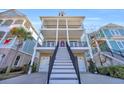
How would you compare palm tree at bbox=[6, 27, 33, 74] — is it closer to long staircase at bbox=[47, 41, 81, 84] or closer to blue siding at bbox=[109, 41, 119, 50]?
long staircase at bbox=[47, 41, 81, 84]

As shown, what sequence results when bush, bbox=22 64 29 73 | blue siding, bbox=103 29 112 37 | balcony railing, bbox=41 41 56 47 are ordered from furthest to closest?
balcony railing, bbox=41 41 56 47 → blue siding, bbox=103 29 112 37 → bush, bbox=22 64 29 73

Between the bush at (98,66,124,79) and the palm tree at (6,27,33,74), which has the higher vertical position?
the palm tree at (6,27,33,74)

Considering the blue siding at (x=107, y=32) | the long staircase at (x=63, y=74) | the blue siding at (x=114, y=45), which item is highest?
the blue siding at (x=107, y=32)

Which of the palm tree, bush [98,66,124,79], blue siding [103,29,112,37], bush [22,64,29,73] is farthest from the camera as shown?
blue siding [103,29,112,37]

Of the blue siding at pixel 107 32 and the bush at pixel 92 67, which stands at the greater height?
the blue siding at pixel 107 32

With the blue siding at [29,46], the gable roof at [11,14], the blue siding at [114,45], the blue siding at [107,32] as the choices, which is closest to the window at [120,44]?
the blue siding at [114,45]

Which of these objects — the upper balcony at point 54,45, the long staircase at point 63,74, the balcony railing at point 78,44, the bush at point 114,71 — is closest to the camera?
the long staircase at point 63,74

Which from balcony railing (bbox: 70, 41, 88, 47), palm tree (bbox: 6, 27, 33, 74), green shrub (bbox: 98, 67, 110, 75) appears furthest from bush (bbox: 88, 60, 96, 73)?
palm tree (bbox: 6, 27, 33, 74)

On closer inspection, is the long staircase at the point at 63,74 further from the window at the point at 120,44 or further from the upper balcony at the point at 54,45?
the window at the point at 120,44

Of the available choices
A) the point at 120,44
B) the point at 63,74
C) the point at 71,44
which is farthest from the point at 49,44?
the point at 120,44

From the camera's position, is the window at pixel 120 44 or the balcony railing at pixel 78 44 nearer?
the window at pixel 120 44

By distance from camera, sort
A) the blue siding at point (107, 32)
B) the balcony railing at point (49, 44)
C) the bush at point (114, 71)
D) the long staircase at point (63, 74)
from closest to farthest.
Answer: the long staircase at point (63, 74) < the bush at point (114, 71) < the blue siding at point (107, 32) < the balcony railing at point (49, 44)
